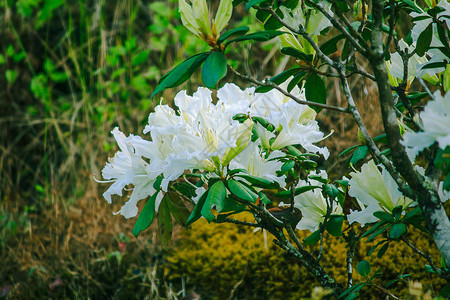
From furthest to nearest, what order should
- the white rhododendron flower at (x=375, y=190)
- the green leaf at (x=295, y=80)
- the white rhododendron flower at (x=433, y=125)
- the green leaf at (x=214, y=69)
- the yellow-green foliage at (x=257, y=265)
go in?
the yellow-green foliage at (x=257, y=265)
the green leaf at (x=295, y=80)
the white rhododendron flower at (x=375, y=190)
the green leaf at (x=214, y=69)
the white rhododendron flower at (x=433, y=125)

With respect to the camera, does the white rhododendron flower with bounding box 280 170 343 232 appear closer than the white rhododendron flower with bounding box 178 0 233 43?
No

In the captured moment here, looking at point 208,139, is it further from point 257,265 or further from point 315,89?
point 257,265

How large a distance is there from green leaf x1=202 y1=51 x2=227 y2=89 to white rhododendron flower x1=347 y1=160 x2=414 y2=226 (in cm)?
41

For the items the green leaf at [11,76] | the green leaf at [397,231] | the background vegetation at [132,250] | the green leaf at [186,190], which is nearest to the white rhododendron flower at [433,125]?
the green leaf at [397,231]

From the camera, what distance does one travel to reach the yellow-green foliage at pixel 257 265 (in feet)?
6.91

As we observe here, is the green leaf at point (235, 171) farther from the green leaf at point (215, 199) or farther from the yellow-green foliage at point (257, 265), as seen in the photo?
the yellow-green foliage at point (257, 265)

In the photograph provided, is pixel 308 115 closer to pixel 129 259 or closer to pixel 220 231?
pixel 220 231

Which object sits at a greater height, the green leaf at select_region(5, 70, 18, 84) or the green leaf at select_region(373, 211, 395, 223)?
the green leaf at select_region(5, 70, 18, 84)

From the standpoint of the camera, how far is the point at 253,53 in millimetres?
4078

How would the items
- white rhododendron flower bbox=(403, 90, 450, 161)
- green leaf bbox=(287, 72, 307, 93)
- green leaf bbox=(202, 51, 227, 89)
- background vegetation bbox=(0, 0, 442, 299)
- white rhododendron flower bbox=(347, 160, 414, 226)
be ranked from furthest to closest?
1. background vegetation bbox=(0, 0, 442, 299)
2. green leaf bbox=(287, 72, 307, 93)
3. white rhododendron flower bbox=(347, 160, 414, 226)
4. green leaf bbox=(202, 51, 227, 89)
5. white rhododendron flower bbox=(403, 90, 450, 161)

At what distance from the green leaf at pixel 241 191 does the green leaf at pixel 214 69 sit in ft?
0.80

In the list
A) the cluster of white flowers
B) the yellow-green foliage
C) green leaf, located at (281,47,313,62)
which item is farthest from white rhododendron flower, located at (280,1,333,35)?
the yellow-green foliage

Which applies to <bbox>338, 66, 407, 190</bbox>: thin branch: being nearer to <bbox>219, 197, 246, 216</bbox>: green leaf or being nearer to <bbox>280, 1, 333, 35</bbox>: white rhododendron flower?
Result: <bbox>280, 1, 333, 35</bbox>: white rhododendron flower

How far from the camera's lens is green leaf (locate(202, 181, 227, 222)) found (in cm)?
96
